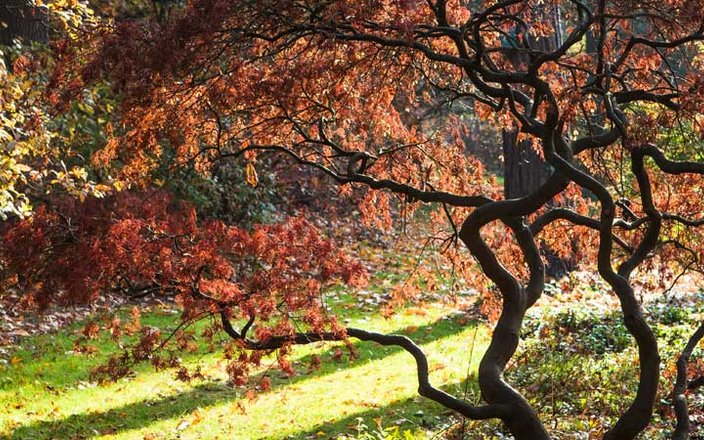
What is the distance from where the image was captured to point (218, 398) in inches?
321

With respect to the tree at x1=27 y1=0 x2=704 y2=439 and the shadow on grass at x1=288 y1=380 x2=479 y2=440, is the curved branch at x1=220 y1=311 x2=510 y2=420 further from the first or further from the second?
the shadow on grass at x1=288 y1=380 x2=479 y2=440

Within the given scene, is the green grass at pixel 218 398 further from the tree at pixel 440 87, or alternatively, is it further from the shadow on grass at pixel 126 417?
the tree at pixel 440 87

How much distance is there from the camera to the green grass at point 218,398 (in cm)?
710

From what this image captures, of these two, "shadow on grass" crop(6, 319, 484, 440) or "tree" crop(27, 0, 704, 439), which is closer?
"tree" crop(27, 0, 704, 439)

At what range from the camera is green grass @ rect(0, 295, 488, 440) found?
710 cm

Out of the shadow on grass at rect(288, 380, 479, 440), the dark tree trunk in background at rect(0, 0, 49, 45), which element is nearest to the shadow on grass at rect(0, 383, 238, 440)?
the shadow on grass at rect(288, 380, 479, 440)

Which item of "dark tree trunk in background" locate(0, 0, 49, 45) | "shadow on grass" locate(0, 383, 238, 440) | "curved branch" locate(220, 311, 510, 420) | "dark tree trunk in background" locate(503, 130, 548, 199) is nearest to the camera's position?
"curved branch" locate(220, 311, 510, 420)

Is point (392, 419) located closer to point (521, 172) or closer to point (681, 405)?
point (681, 405)

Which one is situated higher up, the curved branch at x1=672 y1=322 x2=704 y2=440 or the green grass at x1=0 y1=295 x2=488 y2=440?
the curved branch at x1=672 y1=322 x2=704 y2=440

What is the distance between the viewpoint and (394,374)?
8.75 m

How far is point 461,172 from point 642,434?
95.6 inches

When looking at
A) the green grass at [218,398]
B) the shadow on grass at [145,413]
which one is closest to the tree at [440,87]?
the green grass at [218,398]

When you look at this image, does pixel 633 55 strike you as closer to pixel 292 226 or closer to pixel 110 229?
pixel 292 226

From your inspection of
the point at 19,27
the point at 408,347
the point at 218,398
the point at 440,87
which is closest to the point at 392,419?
the point at 218,398
